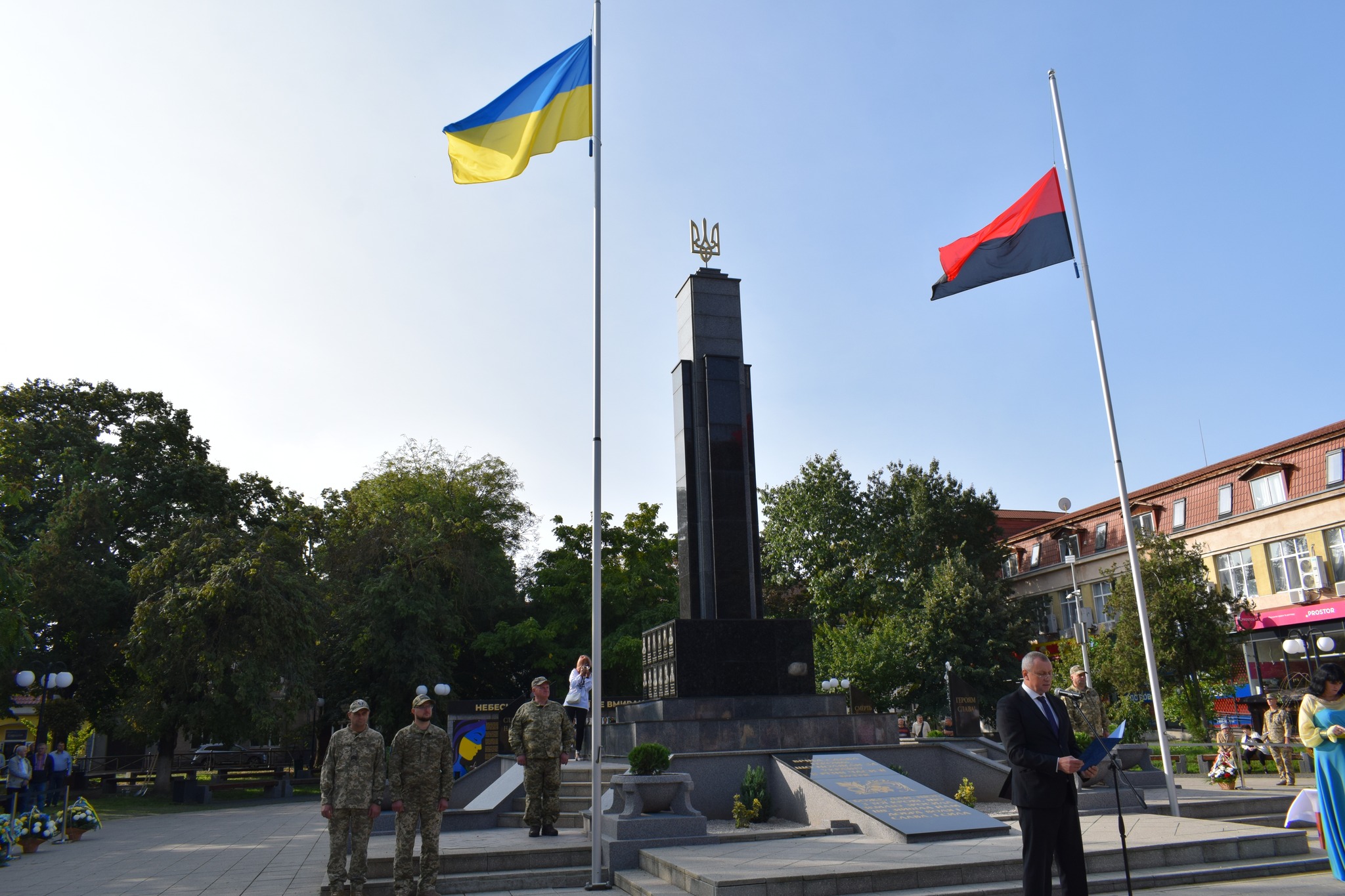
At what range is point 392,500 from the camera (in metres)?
47.0

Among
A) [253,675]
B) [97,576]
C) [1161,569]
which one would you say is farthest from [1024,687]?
[97,576]

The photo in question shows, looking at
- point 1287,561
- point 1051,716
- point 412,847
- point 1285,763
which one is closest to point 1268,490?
point 1287,561

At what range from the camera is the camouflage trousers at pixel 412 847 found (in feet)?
27.7

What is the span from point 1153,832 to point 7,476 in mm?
33821

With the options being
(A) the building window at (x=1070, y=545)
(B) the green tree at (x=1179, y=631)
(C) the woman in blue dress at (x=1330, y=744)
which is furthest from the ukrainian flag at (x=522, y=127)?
(A) the building window at (x=1070, y=545)

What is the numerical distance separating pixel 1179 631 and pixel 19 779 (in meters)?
31.7

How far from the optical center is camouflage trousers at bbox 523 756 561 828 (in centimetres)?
1100

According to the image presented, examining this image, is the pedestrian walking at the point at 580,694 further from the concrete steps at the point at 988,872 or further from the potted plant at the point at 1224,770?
the potted plant at the point at 1224,770

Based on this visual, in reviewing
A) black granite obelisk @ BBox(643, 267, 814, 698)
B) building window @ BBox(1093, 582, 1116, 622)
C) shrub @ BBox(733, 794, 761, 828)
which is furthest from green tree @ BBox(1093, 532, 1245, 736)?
shrub @ BBox(733, 794, 761, 828)

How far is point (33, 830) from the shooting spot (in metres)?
14.5

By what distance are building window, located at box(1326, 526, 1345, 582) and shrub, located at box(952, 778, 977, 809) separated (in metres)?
29.7

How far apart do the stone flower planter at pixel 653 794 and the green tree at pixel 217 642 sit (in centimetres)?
2096

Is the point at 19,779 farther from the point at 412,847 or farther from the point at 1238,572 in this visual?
the point at 1238,572

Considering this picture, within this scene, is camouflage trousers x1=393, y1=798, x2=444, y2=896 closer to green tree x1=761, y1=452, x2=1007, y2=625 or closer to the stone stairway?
the stone stairway
